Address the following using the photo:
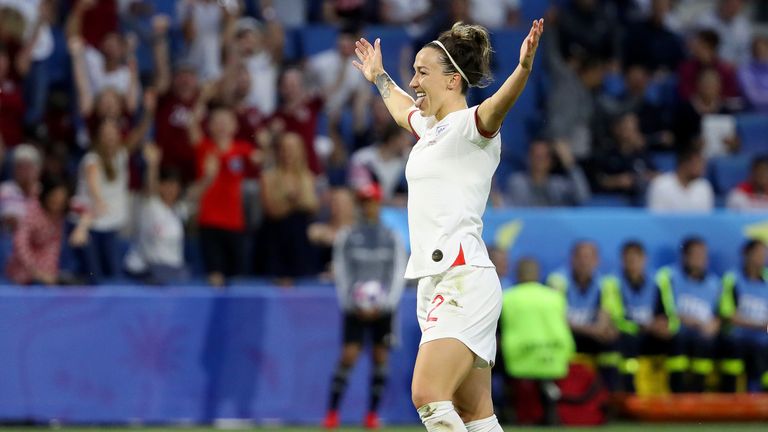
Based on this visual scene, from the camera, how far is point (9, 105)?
13828 millimetres

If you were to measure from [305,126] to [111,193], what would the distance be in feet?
7.05

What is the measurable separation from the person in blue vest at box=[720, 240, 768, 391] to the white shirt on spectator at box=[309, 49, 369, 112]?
4.35 m

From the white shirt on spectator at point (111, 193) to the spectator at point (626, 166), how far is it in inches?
197

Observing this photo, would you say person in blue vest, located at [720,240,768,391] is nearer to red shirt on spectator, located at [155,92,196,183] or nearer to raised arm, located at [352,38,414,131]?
red shirt on spectator, located at [155,92,196,183]

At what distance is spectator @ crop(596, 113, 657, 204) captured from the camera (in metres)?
15.1

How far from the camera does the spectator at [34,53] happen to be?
14.2 meters

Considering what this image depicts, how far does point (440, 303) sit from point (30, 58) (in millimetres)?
Result: 9313

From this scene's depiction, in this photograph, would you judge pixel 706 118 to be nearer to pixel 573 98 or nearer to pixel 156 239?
pixel 573 98

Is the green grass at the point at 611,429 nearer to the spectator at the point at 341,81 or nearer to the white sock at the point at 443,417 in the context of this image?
the spectator at the point at 341,81

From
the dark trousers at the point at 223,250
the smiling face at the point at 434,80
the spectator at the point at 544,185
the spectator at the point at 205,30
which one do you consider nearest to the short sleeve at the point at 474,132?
the smiling face at the point at 434,80

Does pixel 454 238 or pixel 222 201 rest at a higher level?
pixel 454 238

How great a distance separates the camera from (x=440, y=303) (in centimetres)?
599

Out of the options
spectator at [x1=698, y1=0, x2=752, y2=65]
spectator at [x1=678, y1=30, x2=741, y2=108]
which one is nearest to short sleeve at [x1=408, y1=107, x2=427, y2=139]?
spectator at [x1=678, y1=30, x2=741, y2=108]

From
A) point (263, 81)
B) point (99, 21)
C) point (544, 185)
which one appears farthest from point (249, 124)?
point (544, 185)
